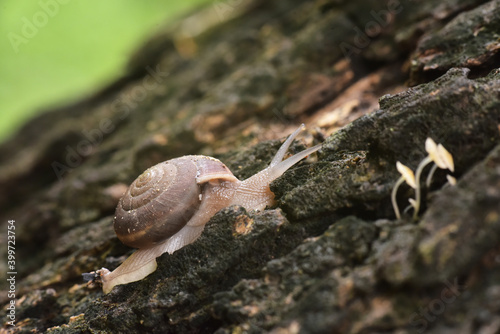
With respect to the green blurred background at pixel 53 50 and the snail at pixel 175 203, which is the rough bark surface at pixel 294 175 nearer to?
the snail at pixel 175 203

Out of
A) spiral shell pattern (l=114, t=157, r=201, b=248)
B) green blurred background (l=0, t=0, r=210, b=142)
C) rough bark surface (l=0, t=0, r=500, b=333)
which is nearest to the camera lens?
rough bark surface (l=0, t=0, r=500, b=333)

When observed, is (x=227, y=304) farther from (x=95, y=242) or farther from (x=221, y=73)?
(x=221, y=73)

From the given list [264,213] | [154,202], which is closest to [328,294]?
[264,213]

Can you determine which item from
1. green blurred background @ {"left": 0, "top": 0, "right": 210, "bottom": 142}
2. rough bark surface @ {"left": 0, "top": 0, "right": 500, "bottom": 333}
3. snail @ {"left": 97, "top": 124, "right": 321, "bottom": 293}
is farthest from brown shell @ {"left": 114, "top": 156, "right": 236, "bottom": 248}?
green blurred background @ {"left": 0, "top": 0, "right": 210, "bottom": 142}

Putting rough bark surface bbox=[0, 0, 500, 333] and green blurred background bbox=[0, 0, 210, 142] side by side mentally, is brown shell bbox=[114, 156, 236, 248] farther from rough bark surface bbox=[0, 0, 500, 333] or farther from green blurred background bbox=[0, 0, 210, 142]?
green blurred background bbox=[0, 0, 210, 142]

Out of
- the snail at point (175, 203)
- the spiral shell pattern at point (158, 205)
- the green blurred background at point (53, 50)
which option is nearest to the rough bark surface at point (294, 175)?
the snail at point (175, 203)

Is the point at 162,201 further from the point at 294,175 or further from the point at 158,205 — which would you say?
the point at 294,175
